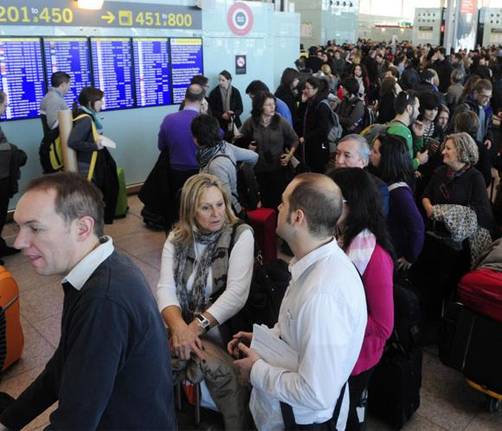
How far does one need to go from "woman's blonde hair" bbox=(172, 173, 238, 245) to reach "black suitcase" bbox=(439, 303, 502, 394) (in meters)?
1.36

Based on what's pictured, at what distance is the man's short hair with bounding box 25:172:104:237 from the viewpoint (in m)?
1.49

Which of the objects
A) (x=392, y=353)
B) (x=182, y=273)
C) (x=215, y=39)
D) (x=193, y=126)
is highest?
(x=215, y=39)

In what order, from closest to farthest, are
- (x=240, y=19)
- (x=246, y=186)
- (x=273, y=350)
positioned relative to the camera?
(x=273, y=350)
(x=246, y=186)
(x=240, y=19)

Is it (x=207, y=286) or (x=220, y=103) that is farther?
(x=220, y=103)

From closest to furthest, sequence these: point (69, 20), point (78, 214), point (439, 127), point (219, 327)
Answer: point (78, 214) → point (219, 327) → point (439, 127) → point (69, 20)

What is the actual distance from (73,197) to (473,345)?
2.30 m

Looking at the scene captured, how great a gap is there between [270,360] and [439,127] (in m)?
4.29

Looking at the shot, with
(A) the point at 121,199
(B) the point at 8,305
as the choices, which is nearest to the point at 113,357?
(B) the point at 8,305

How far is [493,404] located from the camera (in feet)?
9.48

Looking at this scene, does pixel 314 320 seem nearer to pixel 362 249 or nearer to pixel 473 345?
pixel 362 249

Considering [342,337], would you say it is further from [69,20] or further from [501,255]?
[69,20]

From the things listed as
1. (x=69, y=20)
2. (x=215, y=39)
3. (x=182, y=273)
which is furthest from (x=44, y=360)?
(x=215, y=39)

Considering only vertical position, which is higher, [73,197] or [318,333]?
[73,197]

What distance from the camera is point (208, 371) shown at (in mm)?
2523
